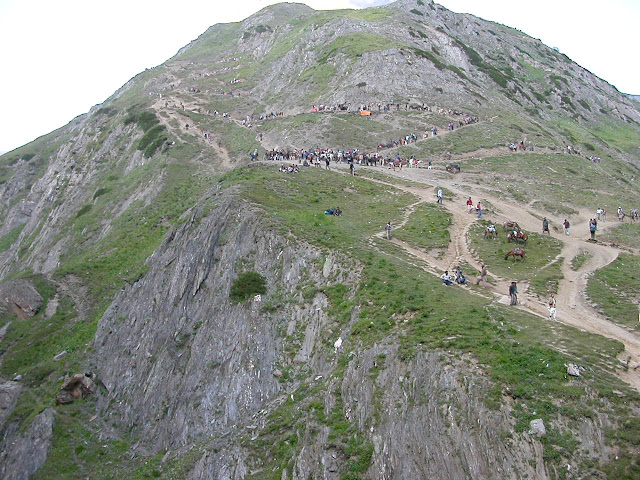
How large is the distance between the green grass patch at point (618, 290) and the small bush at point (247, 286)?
20654mm

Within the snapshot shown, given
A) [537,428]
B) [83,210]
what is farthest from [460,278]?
[83,210]

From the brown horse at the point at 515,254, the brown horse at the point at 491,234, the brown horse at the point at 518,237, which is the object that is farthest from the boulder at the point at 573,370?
the brown horse at the point at 491,234

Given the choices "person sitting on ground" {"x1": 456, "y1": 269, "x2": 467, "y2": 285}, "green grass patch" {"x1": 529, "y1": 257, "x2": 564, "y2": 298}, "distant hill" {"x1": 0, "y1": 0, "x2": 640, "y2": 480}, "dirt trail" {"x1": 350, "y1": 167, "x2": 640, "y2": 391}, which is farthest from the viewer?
"person sitting on ground" {"x1": 456, "y1": 269, "x2": 467, "y2": 285}

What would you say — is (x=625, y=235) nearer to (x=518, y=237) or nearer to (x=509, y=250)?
(x=518, y=237)

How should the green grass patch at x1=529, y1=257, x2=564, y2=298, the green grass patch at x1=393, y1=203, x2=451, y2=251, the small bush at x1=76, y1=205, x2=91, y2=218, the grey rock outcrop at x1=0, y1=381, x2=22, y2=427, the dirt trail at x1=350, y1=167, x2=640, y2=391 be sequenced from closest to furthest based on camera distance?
the dirt trail at x1=350, y1=167, x2=640, y2=391
the green grass patch at x1=529, y1=257, x2=564, y2=298
the green grass patch at x1=393, y1=203, x2=451, y2=251
the grey rock outcrop at x1=0, y1=381, x2=22, y2=427
the small bush at x1=76, y1=205, x2=91, y2=218

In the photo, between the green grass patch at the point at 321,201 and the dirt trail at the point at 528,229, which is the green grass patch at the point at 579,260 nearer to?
the dirt trail at the point at 528,229

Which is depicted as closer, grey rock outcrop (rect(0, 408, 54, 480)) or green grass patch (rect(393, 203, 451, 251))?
grey rock outcrop (rect(0, 408, 54, 480))

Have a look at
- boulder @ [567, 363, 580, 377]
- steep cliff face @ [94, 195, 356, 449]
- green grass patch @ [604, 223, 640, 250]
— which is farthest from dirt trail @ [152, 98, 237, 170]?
boulder @ [567, 363, 580, 377]

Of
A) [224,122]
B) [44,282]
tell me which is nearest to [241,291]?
[44,282]

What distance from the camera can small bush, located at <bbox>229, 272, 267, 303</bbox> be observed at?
34.9 metres

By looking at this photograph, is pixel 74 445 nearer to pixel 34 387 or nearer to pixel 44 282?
pixel 34 387

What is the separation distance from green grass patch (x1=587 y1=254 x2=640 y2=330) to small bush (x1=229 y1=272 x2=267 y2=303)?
20.7m

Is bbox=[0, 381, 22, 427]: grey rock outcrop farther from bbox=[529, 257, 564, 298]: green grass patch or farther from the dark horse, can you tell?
the dark horse

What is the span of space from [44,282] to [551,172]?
61376 millimetres
